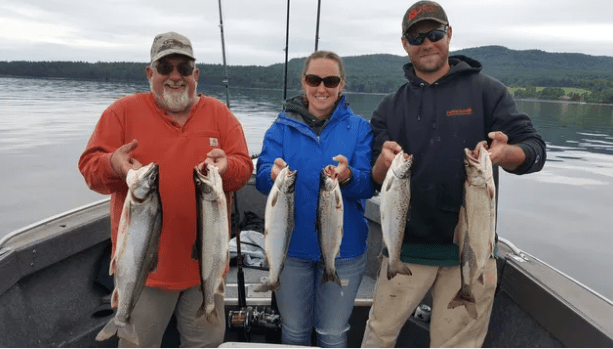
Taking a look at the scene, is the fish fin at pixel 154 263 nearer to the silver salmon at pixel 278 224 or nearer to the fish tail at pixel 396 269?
the silver salmon at pixel 278 224

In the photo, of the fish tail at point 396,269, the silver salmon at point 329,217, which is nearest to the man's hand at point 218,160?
the silver salmon at point 329,217

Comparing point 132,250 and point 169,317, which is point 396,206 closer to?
point 132,250

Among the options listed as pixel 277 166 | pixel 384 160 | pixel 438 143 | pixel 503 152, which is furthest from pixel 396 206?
pixel 277 166

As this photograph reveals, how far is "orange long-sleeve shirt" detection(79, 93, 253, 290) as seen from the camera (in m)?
3.12

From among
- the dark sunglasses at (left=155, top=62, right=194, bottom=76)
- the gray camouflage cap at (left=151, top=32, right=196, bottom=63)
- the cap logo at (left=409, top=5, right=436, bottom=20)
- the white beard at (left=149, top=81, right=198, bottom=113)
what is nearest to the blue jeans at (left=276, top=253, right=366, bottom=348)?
the white beard at (left=149, top=81, right=198, bottom=113)

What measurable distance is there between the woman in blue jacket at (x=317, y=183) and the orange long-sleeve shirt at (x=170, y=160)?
433 millimetres

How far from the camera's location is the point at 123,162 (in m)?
2.76

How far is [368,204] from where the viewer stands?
214 inches

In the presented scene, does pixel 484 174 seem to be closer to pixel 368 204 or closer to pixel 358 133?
pixel 358 133

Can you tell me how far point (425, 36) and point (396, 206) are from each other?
137 cm

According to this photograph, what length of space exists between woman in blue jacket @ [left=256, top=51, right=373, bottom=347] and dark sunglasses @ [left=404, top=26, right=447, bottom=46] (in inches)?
23.1

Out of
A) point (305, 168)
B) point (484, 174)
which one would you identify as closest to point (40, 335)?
point (305, 168)

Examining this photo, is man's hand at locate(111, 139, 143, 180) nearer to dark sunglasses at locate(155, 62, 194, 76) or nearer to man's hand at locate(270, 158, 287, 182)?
dark sunglasses at locate(155, 62, 194, 76)

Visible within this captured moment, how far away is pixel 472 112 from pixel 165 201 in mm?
2483
